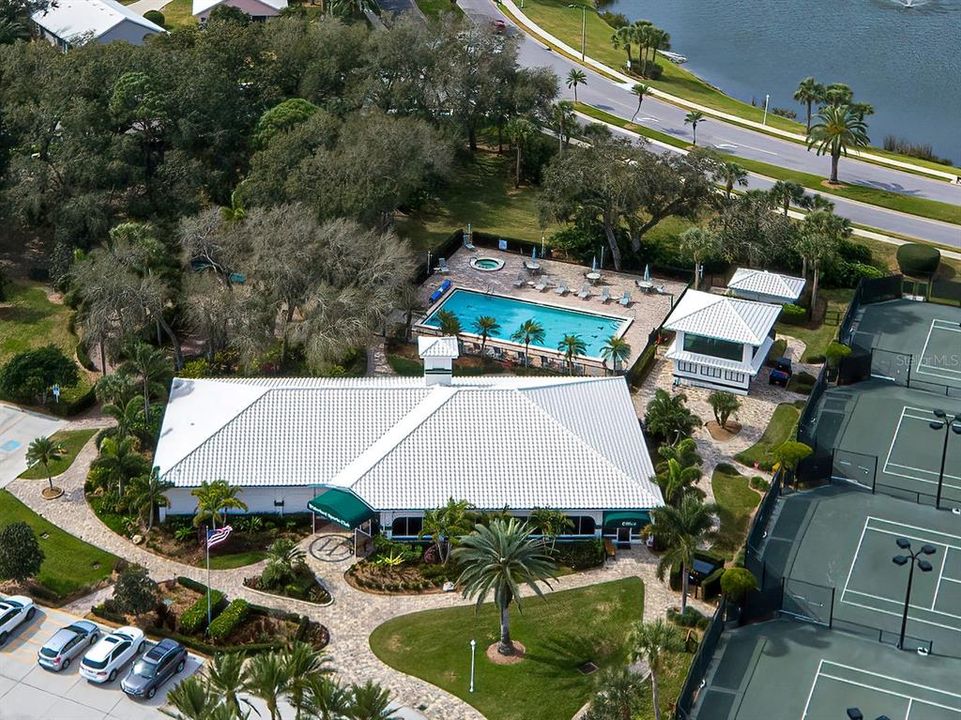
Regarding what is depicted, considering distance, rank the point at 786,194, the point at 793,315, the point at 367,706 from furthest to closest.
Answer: the point at 786,194 → the point at 793,315 → the point at 367,706

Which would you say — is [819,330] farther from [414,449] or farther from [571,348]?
[414,449]

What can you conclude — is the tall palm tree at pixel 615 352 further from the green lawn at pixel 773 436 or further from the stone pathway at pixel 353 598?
the stone pathway at pixel 353 598

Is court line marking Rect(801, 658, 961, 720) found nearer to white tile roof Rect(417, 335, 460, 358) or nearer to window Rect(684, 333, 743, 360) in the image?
white tile roof Rect(417, 335, 460, 358)

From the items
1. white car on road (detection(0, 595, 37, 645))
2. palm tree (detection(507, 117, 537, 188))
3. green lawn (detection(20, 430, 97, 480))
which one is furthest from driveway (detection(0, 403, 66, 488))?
palm tree (detection(507, 117, 537, 188))

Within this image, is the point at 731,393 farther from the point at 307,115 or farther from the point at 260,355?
the point at 307,115

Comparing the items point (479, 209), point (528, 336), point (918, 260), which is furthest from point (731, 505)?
point (479, 209)

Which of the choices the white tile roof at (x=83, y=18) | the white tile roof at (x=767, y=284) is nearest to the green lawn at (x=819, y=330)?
the white tile roof at (x=767, y=284)
